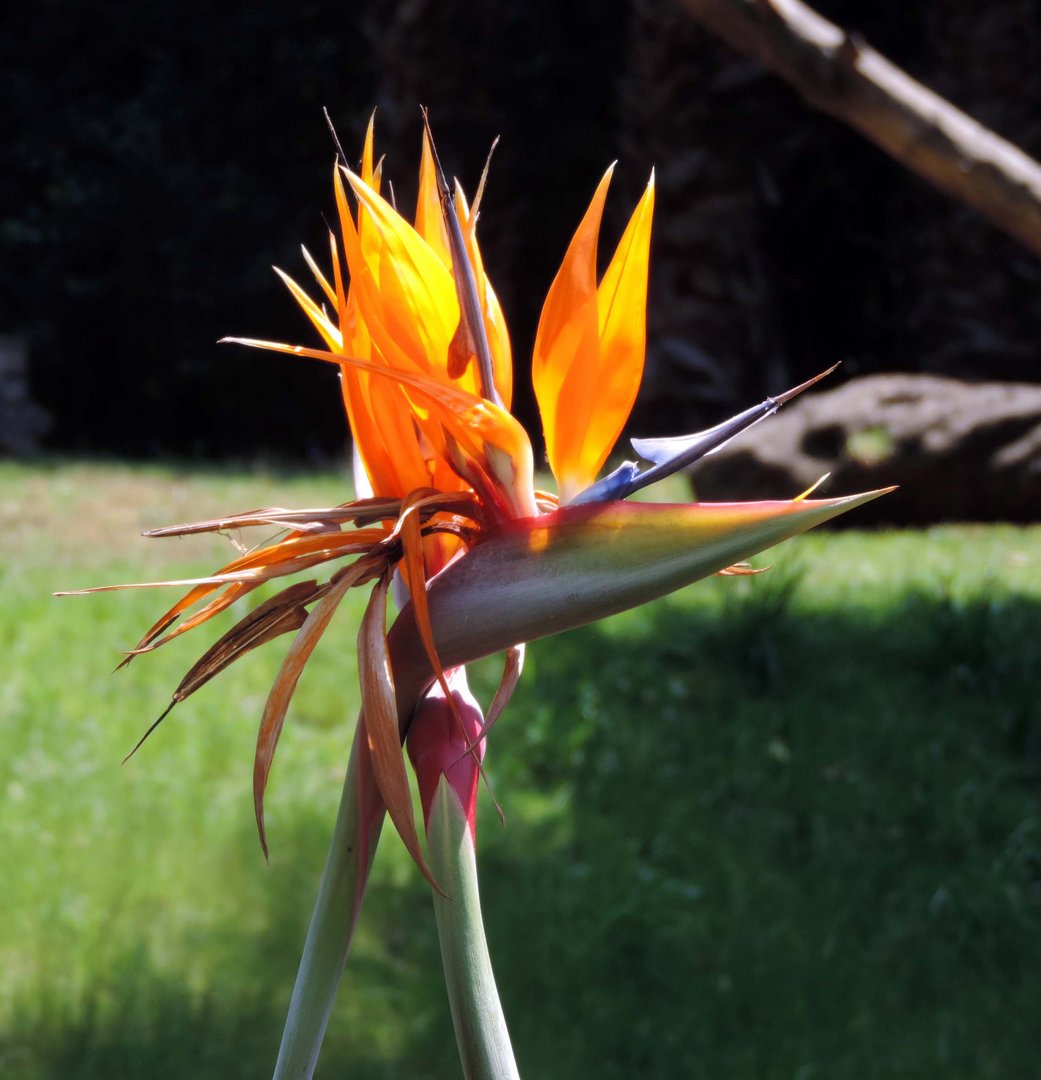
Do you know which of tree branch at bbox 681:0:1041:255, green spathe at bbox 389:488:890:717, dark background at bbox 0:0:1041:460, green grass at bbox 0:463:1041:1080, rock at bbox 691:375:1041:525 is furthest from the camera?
dark background at bbox 0:0:1041:460

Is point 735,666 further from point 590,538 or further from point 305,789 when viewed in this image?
point 590,538

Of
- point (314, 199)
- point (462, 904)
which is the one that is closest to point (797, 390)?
point (462, 904)

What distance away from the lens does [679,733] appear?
3229 mm

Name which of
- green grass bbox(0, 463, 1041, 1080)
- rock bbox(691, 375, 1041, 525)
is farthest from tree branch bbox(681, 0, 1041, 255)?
rock bbox(691, 375, 1041, 525)

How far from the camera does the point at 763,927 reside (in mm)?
2707

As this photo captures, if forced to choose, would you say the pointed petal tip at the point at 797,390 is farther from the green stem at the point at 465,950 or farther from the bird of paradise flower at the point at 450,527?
the green stem at the point at 465,950

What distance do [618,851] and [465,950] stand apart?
2.29m

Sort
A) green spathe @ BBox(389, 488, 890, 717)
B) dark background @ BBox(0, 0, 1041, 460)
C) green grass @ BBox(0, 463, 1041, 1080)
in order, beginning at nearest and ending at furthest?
green spathe @ BBox(389, 488, 890, 717) < green grass @ BBox(0, 463, 1041, 1080) < dark background @ BBox(0, 0, 1041, 460)

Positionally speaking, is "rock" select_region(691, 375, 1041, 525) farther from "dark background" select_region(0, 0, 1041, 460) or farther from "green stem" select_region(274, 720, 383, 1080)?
"green stem" select_region(274, 720, 383, 1080)

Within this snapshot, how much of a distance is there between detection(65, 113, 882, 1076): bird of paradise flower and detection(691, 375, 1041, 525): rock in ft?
12.6

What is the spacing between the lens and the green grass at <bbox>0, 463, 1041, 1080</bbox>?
244cm

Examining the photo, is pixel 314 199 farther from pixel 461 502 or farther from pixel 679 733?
→ pixel 461 502

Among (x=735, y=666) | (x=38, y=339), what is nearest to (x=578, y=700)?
(x=735, y=666)

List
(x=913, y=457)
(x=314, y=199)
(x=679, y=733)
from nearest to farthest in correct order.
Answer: (x=679, y=733) → (x=913, y=457) → (x=314, y=199)
